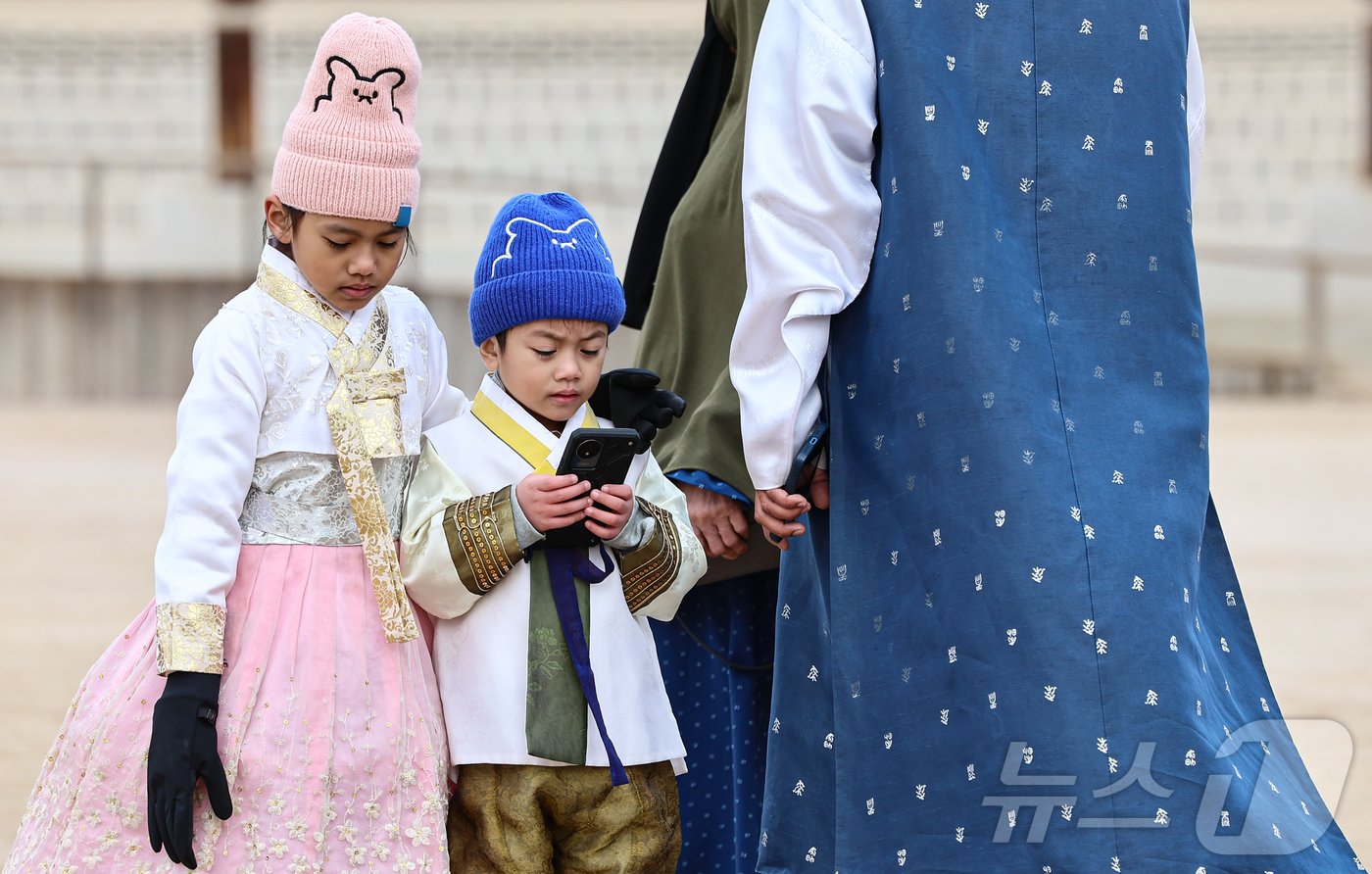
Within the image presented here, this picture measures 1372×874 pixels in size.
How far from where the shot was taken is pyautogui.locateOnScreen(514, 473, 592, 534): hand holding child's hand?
256 cm

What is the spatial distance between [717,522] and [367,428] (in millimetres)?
623

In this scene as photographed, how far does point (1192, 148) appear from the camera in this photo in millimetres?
2846

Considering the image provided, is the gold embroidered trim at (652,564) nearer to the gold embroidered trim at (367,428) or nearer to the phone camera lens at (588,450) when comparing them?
the phone camera lens at (588,450)

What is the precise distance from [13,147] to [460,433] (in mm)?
16730

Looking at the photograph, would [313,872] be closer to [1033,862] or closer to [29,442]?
[1033,862]

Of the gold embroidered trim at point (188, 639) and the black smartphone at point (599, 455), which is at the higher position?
the black smartphone at point (599, 455)

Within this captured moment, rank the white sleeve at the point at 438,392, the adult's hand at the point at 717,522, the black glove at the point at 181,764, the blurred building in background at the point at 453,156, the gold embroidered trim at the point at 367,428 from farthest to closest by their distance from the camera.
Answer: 1. the blurred building in background at the point at 453,156
2. the adult's hand at the point at 717,522
3. the white sleeve at the point at 438,392
4. the gold embroidered trim at the point at 367,428
5. the black glove at the point at 181,764

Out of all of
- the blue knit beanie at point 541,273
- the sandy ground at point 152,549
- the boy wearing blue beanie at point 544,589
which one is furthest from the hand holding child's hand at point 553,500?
the sandy ground at point 152,549

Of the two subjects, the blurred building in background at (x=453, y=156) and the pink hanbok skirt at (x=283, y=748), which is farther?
the blurred building in background at (x=453, y=156)

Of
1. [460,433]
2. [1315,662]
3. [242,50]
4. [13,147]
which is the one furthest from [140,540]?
[13,147]

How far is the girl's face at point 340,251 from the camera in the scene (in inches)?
101

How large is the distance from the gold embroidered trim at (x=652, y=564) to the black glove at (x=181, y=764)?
0.60 meters

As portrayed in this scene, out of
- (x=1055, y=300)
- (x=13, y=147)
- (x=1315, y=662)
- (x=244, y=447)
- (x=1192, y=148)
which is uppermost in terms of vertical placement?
(x=13, y=147)

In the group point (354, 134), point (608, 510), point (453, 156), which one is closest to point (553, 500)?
point (608, 510)
